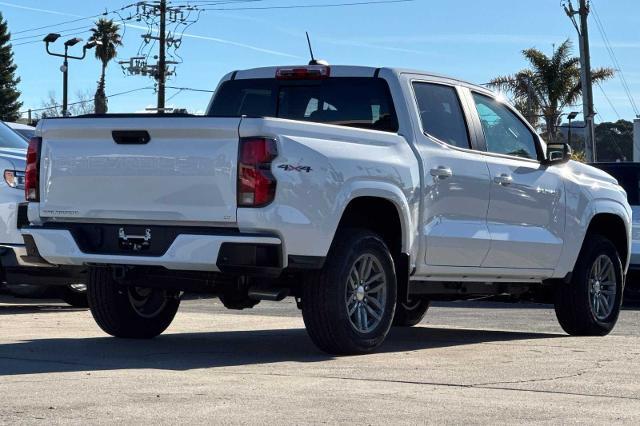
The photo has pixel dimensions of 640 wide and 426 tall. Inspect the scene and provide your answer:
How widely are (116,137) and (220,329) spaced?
3102 millimetres

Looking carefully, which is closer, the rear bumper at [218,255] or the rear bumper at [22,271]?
the rear bumper at [218,255]

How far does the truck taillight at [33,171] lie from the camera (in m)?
8.79

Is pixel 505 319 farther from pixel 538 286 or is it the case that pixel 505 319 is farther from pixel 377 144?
pixel 377 144

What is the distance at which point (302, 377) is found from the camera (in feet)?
24.3

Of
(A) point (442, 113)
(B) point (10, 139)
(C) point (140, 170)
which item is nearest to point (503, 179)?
(A) point (442, 113)

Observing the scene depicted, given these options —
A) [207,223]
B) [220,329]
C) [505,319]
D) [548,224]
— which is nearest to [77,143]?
[207,223]

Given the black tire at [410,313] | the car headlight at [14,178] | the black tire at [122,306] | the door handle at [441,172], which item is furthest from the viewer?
the car headlight at [14,178]

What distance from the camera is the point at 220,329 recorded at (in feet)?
36.4

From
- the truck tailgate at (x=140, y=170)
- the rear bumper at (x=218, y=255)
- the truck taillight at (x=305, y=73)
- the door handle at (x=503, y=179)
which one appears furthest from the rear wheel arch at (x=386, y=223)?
the truck taillight at (x=305, y=73)

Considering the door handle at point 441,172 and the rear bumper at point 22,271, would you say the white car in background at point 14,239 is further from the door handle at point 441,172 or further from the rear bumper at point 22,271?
the door handle at point 441,172

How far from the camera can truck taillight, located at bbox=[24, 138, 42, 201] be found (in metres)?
8.79

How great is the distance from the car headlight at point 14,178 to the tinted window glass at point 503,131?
4.43 m

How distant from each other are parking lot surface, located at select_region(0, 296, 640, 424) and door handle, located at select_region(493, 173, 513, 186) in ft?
4.02

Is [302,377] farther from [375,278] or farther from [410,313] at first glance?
[410,313]
